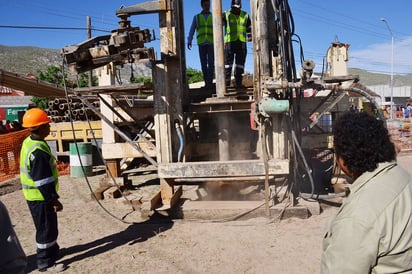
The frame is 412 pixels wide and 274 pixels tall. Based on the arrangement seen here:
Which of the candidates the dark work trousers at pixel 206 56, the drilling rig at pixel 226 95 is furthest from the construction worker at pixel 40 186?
the dark work trousers at pixel 206 56

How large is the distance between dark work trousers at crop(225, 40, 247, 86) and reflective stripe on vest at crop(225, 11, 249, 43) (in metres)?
0.12

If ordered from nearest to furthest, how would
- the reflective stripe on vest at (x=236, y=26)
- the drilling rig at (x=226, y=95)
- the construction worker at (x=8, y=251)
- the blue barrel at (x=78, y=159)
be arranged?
the construction worker at (x=8, y=251)
the drilling rig at (x=226, y=95)
the reflective stripe on vest at (x=236, y=26)
the blue barrel at (x=78, y=159)

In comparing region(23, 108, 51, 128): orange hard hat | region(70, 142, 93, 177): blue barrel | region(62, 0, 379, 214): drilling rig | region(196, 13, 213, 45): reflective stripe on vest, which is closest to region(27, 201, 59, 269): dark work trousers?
region(23, 108, 51, 128): orange hard hat

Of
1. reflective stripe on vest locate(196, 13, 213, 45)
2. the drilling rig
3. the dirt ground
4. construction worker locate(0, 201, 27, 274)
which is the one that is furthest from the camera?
reflective stripe on vest locate(196, 13, 213, 45)

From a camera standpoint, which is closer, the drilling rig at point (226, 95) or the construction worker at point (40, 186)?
the construction worker at point (40, 186)

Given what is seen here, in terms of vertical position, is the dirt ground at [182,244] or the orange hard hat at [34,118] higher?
the orange hard hat at [34,118]

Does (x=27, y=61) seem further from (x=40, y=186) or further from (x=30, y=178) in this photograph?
(x=40, y=186)

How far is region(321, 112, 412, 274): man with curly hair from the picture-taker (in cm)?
170

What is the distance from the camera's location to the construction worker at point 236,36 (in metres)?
7.41

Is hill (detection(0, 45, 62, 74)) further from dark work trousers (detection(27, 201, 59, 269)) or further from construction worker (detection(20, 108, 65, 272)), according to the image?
dark work trousers (detection(27, 201, 59, 269))

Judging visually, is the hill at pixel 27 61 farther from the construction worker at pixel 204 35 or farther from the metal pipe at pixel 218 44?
the metal pipe at pixel 218 44

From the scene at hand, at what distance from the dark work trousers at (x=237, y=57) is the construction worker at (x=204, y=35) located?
0.34 metres

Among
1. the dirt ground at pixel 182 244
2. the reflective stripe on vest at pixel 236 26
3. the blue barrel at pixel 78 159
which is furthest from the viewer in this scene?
the blue barrel at pixel 78 159

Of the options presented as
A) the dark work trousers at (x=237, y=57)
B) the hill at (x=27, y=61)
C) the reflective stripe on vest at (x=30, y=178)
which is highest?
the hill at (x=27, y=61)
